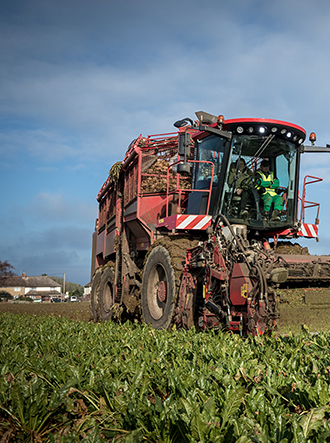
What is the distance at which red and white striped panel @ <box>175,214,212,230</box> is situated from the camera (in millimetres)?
7141

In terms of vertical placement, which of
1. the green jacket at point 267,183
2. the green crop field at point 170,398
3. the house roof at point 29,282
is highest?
the green jacket at point 267,183

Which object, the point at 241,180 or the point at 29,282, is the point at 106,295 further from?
the point at 29,282

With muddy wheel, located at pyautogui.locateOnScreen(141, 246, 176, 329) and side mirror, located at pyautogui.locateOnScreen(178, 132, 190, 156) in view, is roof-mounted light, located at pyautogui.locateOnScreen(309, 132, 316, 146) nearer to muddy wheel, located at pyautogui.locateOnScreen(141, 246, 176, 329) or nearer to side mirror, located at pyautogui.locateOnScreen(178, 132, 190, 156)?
side mirror, located at pyautogui.locateOnScreen(178, 132, 190, 156)

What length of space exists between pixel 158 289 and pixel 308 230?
2.97 metres

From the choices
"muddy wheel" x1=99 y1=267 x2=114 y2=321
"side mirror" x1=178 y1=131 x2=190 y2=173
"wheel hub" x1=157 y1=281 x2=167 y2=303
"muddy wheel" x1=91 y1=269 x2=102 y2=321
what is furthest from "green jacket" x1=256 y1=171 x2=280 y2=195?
"muddy wheel" x1=91 y1=269 x2=102 y2=321

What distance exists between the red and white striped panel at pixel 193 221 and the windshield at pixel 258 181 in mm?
291

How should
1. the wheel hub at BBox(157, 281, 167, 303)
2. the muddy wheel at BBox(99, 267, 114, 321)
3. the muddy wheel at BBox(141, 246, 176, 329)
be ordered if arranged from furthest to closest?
the muddy wheel at BBox(99, 267, 114, 321) → the wheel hub at BBox(157, 281, 167, 303) → the muddy wheel at BBox(141, 246, 176, 329)

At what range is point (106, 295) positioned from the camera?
11516mm

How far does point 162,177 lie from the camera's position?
906 centimetres

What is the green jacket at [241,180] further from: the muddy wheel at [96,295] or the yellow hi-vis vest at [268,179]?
the muddy wheel at [96,295]

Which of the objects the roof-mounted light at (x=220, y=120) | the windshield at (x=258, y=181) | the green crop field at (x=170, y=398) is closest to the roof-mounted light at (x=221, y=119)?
the roof-mounted light at (x=220, y=120)

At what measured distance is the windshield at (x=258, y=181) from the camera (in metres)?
7.18

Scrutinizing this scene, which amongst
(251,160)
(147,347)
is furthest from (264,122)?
(147,347)

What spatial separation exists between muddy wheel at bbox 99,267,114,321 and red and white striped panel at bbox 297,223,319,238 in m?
5.12
